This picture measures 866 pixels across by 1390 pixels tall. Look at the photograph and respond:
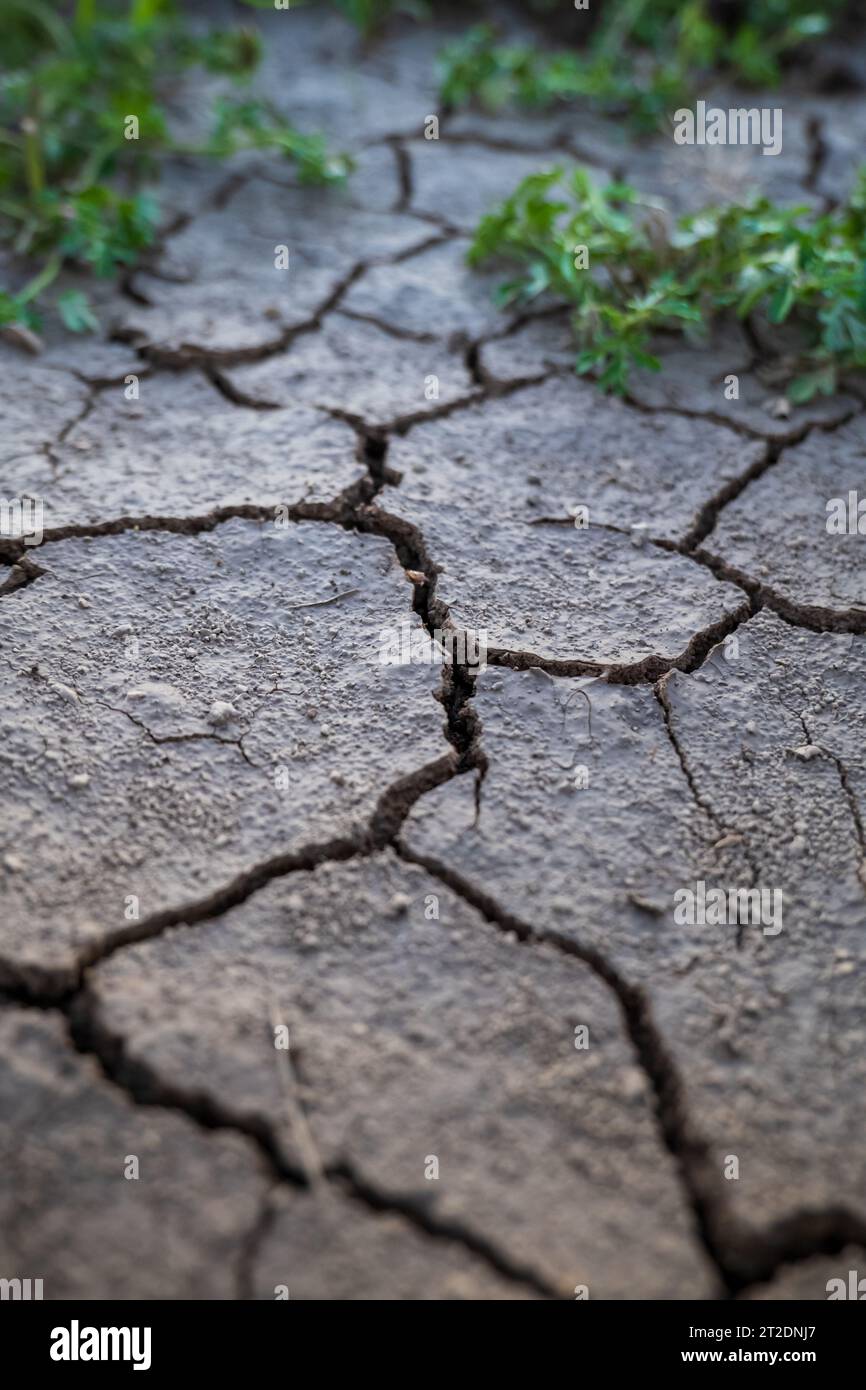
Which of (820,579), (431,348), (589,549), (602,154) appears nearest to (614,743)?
(589,549)

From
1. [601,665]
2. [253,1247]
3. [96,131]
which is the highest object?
[96,131]

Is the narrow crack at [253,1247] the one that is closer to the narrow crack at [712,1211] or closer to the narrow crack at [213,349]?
the narrow crack at [712,1211]

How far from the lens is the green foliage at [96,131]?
10.5 feet

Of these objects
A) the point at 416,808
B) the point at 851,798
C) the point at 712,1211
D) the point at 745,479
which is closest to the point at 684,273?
the point at 745,479

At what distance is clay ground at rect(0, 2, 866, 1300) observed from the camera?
1.51 meters

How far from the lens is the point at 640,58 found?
14.7 ft

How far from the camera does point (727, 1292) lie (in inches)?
57.7

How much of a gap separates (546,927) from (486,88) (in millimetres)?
3590

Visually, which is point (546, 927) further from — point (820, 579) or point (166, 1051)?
point (820, 579)

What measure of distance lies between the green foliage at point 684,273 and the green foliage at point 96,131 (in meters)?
0.92

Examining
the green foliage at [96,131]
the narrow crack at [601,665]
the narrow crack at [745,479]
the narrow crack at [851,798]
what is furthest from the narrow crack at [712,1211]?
the green foliage at [96,131]

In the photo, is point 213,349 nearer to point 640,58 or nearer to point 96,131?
point 96,131

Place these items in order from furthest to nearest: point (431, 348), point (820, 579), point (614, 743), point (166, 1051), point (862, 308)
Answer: point (431, 348)
point (862, 308)
point (820, 579)
point (614, 743)
point (166, 1051)

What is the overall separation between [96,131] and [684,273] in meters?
2.04
